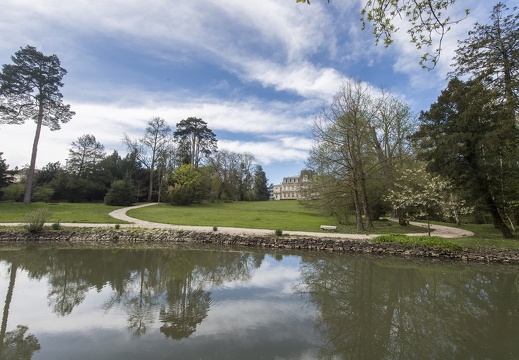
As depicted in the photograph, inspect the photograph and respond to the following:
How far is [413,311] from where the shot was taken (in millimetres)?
6254

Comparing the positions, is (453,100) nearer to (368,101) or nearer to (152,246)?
(368,101)

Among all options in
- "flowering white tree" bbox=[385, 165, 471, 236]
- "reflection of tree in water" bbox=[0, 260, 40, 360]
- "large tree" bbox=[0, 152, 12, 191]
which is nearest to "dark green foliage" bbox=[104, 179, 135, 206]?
"large tree" bbox=[0, 152, 12, 191]

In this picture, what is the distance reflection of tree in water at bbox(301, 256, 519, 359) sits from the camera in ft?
15.1

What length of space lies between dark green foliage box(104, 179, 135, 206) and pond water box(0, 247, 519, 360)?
73.3 ft

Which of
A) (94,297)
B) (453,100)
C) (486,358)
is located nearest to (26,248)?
(94,297)

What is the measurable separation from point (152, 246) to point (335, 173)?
41.0 ft

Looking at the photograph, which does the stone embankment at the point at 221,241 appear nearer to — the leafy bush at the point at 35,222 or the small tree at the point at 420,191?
the leafy bush at the point at 35,222

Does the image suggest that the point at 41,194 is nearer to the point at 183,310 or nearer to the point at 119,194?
the point at 119,194

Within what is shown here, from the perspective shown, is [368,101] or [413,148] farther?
[413,148]

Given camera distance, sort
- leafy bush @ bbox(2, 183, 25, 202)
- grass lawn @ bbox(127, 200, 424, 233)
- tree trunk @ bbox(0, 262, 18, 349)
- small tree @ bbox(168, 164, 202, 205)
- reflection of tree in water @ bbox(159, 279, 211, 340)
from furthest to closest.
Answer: small tree @ bbox(168, 164, 202, 205), leafy bush @ bbox(2, 183, 25, 202), grass lawn @ bbox(127, 200, 424, 233), reflection of tree in water @ bbox(159, 279, 211, 340), tree trunk @ bbox(0, 262, 18, 349)

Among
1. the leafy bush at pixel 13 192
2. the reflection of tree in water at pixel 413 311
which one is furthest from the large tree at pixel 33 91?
the reflection of tree in water at pixel 413 311

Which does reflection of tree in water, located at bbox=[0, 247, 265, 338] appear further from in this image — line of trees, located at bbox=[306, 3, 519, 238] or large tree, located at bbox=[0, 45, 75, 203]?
large tree, located at bbox=[0, 45, 75, 203]

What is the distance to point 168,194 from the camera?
35.6 meters

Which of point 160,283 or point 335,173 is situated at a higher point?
point 335,173
